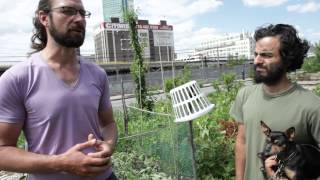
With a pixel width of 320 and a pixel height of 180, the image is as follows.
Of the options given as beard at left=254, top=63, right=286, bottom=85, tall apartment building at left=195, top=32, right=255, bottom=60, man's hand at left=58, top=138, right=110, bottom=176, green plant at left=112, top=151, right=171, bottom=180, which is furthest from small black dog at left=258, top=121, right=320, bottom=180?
tall apartment building at left=195, top=32, right=255, bottom=60

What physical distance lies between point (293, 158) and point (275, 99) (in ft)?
1.29

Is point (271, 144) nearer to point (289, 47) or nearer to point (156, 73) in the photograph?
point (289, 47)

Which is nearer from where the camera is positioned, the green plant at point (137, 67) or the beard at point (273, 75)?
the beard at point (273, 75)

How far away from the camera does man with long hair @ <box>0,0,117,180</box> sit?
203cm

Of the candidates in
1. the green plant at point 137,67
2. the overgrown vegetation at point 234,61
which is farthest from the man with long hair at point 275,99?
the overgrown vegetation at point 234,61

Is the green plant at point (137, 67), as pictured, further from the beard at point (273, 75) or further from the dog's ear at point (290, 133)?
the dog's ear at point (290, 133)

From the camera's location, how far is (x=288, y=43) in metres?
2.64

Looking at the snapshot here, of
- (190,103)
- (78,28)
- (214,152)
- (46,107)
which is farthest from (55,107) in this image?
(214,152)

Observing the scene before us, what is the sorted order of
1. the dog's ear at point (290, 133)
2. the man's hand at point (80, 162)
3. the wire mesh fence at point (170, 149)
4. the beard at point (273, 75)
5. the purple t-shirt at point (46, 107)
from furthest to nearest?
the wire mesh fence at point (170, 149) → the beard at point (273, 75) → the dog's ear at point (290, 133) → the purple t-shirt at point (46, 107) → the man's hand at point (80, 162)

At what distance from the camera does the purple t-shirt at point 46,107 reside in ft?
6.97

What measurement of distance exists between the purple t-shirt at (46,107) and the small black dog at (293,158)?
102 cm

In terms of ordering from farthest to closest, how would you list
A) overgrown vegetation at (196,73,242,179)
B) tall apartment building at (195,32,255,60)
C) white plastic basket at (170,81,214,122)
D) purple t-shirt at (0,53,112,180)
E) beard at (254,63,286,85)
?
tall apartment building at (195,32,255,60), overgrown vegetation at (196,73,242,179), white plastic basket at (170,81,214,122), beard at (254,63,286,85), purple t-shirt at (0,53,112,180)

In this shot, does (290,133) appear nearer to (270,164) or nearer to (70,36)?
(270,164)

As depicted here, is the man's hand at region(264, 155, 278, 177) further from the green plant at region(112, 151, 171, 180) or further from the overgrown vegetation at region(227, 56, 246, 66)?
the overgrown vegetation at region(227, 56, 246, 66)
